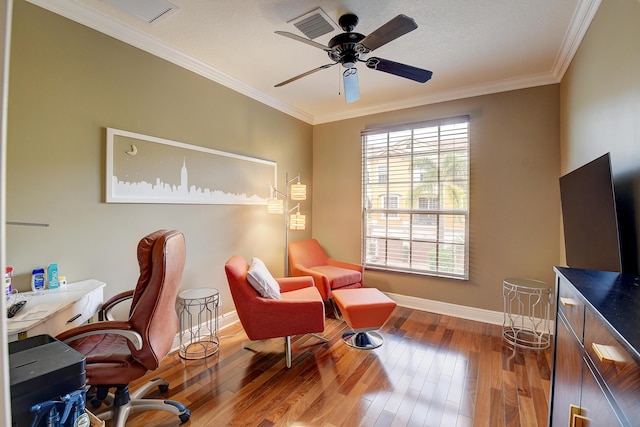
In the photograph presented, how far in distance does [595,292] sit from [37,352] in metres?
2.12

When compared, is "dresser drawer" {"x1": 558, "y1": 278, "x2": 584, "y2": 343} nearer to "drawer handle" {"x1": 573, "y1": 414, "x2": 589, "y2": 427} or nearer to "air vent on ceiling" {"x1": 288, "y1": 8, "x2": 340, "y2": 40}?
"drawer handle" {"x1": 573, "y1": 414, "x2": 589, "y2": 427}

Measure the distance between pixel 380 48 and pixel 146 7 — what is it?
1.87 m

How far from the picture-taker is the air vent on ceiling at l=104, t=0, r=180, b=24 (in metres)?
1.94

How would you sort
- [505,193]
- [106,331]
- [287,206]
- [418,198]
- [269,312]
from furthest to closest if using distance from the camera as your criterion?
[287,206]
[418,198]
[505,193]
[269,312]
[106,331]

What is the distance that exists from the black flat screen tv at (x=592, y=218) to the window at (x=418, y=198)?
4.92 ft

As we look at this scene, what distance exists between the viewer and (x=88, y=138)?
2082 mm

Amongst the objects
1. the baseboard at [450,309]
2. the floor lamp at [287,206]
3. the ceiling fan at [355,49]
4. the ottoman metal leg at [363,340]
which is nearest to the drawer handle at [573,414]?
the ottoman metal leg at [363,340]

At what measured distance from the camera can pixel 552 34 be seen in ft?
7.50

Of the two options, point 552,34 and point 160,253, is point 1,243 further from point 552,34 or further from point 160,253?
point 552,34

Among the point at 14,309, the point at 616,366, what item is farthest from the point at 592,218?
the point at 14,309

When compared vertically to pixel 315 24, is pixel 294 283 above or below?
below

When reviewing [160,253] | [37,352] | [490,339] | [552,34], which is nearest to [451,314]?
[490,339]

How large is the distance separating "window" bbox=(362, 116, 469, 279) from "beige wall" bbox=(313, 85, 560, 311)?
0.13 m

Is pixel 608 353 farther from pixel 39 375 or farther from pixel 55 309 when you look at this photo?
pixel 55 309
